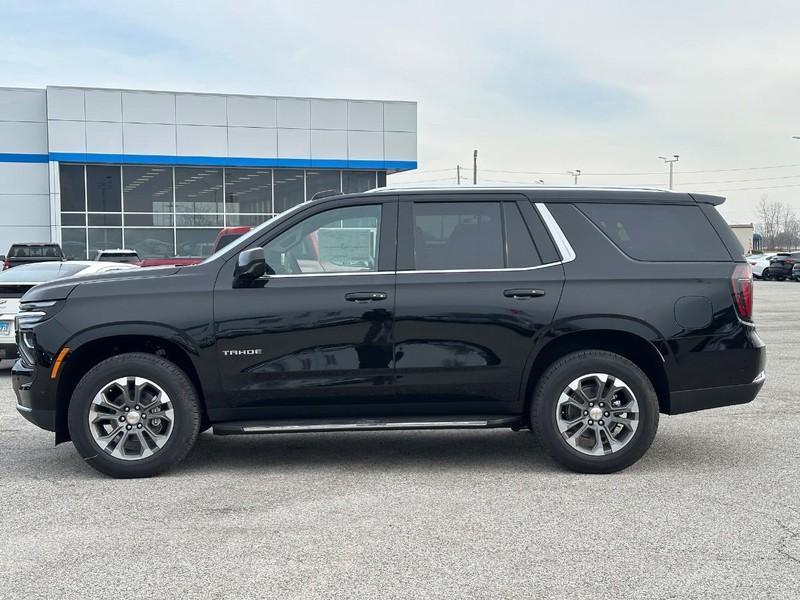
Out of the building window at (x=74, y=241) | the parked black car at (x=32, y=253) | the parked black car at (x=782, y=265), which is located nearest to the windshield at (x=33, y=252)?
the parked black car at (x=32, y=253)

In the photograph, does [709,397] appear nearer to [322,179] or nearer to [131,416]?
[131,416]

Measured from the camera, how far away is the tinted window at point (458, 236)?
614cm

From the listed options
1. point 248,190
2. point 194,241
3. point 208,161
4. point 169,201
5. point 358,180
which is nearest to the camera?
point 208,161

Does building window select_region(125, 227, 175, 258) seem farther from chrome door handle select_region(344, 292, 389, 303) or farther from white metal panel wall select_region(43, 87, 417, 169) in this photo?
chrome door handle select_region(344, 292, 389, 303)

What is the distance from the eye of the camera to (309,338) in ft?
19.5

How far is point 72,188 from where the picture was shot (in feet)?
113

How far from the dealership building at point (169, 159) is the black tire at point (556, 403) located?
99.3ft

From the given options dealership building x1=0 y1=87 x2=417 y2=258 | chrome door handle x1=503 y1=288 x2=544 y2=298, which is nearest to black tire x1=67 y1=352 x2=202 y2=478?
chrome door handle x1=503 y1=288 x2=544 y2=298

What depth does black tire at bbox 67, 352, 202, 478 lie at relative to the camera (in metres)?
5.89

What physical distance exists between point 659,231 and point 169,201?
3135 cm

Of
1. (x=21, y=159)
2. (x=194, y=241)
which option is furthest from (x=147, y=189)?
(x=21, y=159)

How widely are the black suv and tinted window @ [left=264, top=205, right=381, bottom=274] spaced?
0.4 inches

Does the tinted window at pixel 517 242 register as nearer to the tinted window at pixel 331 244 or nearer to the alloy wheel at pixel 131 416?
the tinted window at pixel 331 244

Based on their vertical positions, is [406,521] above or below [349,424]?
below
